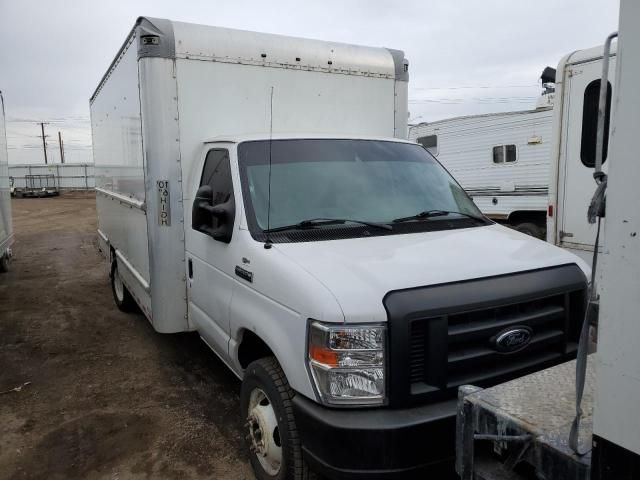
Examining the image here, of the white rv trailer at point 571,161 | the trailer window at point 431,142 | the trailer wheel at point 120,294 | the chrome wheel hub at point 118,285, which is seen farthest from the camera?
the trailer window at point 431,142

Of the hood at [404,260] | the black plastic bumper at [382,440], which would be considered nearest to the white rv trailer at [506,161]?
the hood at [404,260]

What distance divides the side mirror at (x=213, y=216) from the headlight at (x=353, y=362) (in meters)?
1.26

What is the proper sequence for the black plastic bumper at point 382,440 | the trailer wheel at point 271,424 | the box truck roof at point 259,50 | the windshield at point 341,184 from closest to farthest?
the black plastic bumper at point 382,440 → the trailer wheel at point 271,424 → the windshield at point 341,184 → the box truck roof at point 259,50

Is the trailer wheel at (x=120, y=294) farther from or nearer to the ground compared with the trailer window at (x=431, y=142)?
nearer to the ground

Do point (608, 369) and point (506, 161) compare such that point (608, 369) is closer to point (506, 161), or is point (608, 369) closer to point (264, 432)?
point (264, 432)

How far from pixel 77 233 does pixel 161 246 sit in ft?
48.3

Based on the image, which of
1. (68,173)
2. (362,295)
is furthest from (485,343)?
(68,173)

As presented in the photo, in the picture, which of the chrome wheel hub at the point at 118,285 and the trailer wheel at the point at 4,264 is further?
the trailer wheel at the point at 4,264

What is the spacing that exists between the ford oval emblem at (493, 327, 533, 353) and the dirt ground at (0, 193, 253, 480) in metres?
1.91

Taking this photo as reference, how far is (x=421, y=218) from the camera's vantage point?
3.59 meters

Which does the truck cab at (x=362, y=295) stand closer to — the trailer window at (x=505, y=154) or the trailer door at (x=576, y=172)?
the trailer door at (x=576, y=172)

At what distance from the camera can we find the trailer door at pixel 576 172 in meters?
5.63

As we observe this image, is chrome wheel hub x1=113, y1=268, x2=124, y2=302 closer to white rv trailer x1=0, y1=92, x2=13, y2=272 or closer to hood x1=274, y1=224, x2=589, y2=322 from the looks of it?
white rv trailer x1=0, y1=92, x2=13, y2=272

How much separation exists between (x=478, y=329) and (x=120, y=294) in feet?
19.2
